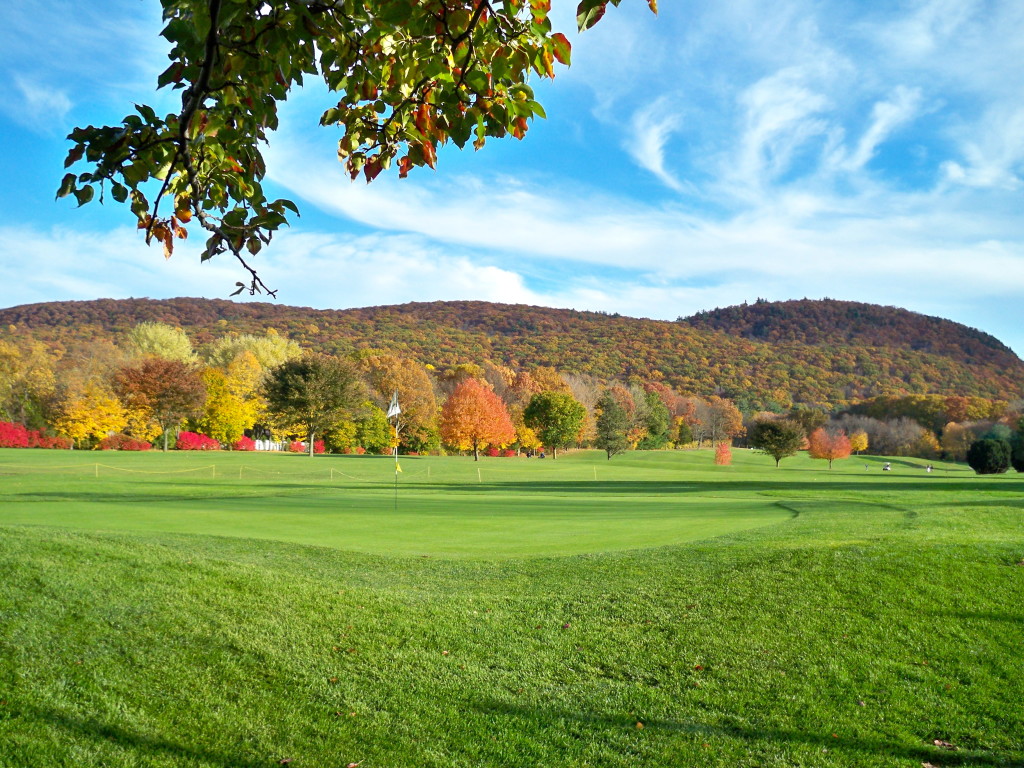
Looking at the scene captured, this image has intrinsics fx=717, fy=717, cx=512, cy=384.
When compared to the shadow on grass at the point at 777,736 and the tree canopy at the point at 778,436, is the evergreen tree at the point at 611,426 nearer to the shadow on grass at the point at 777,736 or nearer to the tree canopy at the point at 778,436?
the tree canopy at the point at 778,436

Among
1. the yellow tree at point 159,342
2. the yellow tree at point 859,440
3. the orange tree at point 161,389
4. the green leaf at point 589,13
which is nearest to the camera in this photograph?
the green leaf at point 589,13

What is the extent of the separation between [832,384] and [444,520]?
111 m

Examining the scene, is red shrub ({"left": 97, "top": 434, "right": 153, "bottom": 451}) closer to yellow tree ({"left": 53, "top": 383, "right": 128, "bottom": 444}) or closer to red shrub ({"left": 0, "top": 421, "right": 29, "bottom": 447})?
yellow tree ({"left": 53, "top": 383, "right": 128, "bottom": 444})

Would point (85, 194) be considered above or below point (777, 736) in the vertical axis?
above

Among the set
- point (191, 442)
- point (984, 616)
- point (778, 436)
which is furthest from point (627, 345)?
point (984, 616)

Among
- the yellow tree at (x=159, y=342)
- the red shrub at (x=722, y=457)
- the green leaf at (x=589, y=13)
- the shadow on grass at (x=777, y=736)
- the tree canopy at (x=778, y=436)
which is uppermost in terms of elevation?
the yellow tree at (x=159, y=342)

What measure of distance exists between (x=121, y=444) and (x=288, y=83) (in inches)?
2348

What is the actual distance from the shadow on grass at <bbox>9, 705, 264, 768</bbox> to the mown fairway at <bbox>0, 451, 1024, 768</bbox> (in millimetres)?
16

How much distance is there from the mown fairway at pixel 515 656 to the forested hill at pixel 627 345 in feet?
297

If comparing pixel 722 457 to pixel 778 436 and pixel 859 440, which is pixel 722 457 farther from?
pixel 859 440

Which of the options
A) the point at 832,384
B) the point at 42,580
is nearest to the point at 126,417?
the point at 42,580

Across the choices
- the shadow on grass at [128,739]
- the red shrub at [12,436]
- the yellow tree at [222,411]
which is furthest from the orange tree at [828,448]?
the shadow on grass at [128,739]

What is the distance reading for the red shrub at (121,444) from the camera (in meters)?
54.5

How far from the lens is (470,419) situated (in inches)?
2341
